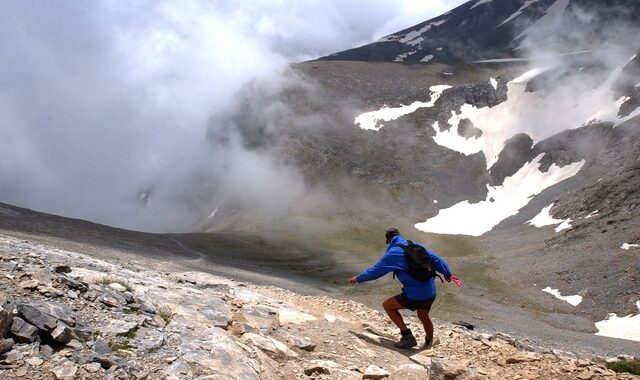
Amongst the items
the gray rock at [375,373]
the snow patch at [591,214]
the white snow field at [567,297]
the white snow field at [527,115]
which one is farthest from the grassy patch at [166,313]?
the white snow field at [527,115]

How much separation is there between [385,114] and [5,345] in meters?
147

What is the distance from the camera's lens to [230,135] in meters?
157

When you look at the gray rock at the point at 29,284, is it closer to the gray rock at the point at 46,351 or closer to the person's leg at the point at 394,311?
the gray rock at the point at 46,351

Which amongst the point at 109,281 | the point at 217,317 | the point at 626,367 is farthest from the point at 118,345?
the point at 626,367

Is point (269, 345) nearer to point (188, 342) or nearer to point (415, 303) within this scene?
point (188, 342)

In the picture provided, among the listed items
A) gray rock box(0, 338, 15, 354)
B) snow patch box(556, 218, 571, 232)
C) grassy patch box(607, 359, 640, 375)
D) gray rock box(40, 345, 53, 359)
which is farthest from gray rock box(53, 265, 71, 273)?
snow patch box(556, 218, 571, 232)

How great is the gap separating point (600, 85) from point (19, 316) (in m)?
151

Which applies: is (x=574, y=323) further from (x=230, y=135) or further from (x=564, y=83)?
(x=230, y=135)

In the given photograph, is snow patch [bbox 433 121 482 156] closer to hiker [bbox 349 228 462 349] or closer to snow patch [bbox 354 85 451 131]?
snow patch [bbox 354 85 451 131]

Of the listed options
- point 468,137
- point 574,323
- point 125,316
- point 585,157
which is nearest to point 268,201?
point 468,137

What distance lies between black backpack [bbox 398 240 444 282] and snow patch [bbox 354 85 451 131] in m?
134

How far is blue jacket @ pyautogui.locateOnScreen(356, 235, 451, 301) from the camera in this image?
499 inches

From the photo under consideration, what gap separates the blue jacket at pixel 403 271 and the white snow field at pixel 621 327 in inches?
1469

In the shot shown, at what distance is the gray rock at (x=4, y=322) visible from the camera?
729 centimetres
